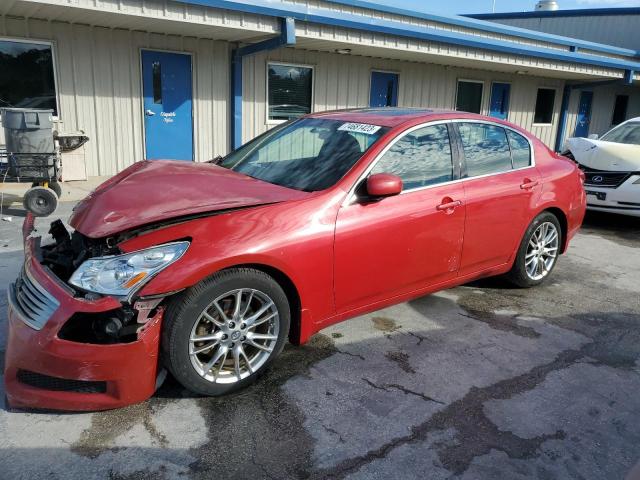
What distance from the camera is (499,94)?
52.4ft

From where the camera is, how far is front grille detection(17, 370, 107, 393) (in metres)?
2.59

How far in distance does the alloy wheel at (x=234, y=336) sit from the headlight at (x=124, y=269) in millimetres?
341

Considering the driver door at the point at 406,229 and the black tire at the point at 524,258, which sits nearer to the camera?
the driver door at the point at 406,229

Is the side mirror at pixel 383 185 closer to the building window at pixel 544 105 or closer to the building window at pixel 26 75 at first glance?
the building window at pixel 26 75

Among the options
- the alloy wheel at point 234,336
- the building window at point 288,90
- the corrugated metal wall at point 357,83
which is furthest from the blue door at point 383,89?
the alloy wheel at point 234,336

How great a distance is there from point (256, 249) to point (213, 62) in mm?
8355

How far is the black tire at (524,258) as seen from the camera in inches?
179

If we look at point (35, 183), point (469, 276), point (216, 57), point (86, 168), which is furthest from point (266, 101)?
→ point (469, 276)

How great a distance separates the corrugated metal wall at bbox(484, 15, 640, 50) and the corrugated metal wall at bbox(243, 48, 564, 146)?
9193 mm

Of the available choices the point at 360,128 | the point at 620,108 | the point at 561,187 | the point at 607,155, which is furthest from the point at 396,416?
the point at 620,108

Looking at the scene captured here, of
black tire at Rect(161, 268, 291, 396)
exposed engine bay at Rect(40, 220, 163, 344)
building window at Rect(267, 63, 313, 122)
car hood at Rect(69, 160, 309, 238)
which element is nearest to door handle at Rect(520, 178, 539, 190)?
car hood at Rect(69, 160, 309, 238)

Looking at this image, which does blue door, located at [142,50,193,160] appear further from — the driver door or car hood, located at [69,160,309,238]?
the driver door

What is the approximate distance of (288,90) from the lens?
37.6ft

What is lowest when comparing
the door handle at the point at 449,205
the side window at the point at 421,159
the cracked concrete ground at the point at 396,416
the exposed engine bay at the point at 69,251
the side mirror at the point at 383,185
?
the cracked concrete ground at the point at 396,416
